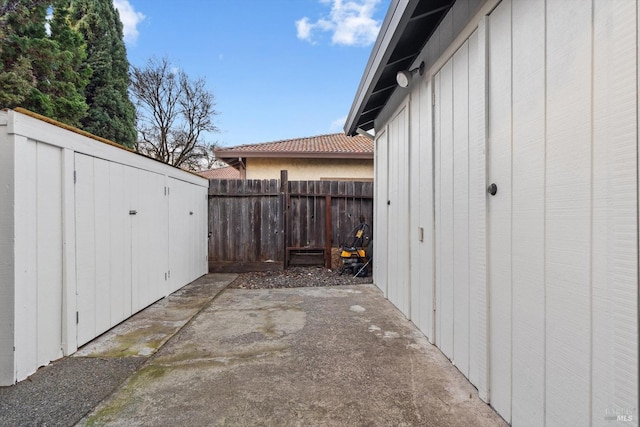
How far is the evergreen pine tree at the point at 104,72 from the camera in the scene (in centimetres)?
1027

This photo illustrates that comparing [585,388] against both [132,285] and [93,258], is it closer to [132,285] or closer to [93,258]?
[93,258]

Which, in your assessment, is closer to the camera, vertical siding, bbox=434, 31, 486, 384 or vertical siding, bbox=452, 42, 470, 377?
vertical siding, bbox=434, 31, 486, 384

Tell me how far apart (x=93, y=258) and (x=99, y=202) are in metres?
0.56

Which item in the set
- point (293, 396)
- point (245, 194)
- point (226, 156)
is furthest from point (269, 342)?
point (226, 156)

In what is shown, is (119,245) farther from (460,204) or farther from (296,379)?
(460,204)

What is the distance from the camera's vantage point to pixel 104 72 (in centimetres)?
1067

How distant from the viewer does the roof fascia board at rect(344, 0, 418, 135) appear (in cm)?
220

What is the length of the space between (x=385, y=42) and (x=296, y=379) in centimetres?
291

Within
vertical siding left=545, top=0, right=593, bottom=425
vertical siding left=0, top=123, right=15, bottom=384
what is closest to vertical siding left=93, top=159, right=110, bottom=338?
vertical siding left=0, top=123, right=15, bottom=384

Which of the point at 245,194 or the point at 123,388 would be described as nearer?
the point at 123,388

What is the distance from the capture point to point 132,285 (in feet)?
11.5

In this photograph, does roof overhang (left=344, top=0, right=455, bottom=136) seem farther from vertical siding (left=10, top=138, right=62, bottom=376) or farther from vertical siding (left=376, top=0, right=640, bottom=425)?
vertical siding (left=10, top=138, right=62, bottom=376)

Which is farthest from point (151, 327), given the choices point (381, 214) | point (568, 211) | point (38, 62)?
point (38, 62)

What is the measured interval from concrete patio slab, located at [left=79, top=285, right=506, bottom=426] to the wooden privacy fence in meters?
2.77
